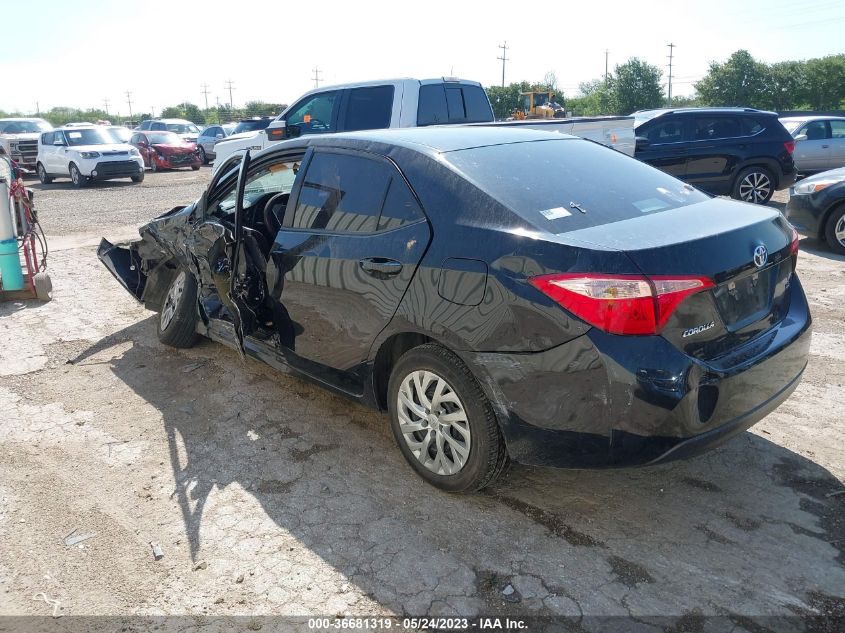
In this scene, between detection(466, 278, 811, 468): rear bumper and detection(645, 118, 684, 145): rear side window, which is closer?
detection(466, 278, 811, 468): rear bumper

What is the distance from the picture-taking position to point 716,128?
12.2 meters

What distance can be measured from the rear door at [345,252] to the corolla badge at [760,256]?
1.47 meters

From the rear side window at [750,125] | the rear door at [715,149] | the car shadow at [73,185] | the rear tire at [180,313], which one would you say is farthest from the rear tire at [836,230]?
the car shadow at [73,185]

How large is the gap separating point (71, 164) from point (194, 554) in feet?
66.1

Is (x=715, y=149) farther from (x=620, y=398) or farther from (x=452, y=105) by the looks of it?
(x=620, y=398)

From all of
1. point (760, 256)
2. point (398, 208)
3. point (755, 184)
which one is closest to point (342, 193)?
point (398, 208)

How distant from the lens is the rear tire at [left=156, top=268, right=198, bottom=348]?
5.51 m

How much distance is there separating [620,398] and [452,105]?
7.87m

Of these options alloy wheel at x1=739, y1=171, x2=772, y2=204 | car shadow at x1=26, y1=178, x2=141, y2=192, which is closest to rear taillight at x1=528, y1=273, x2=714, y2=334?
alloy wheel at x1=739, y1=171, x2=772, y2=204

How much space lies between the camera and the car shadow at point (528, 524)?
282cm

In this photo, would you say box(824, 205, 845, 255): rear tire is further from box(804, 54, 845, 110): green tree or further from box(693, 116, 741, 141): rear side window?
box(804, 54, 845, 110): green tree

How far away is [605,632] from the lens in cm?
259

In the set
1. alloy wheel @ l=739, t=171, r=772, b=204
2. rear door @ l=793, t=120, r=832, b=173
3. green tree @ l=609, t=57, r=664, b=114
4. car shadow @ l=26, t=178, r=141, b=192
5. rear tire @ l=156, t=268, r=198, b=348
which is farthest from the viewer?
green tree @ l=609, t=57, r=664, b=114

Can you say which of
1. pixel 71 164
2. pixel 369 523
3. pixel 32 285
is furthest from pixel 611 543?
pixel 71 164
